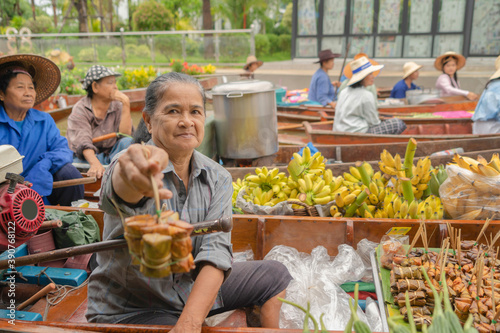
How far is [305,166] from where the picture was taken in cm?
313

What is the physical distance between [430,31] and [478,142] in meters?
10.0

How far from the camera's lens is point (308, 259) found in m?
2.50

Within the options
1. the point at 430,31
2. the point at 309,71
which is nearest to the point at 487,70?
the point at 430,31

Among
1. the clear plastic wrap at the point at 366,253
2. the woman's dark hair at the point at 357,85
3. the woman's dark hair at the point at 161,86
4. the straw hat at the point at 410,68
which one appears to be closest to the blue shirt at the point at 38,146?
the woman's dark hair at the point at 161,86

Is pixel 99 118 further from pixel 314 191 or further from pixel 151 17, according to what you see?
pixel 151 17

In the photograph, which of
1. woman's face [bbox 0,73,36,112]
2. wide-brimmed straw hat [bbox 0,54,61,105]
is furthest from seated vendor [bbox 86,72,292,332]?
wide-brimmed straw hat [bbox 0,54,61,105]

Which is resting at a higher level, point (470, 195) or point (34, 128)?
point (34, 128)

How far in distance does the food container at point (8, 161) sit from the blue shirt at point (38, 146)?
93 cm

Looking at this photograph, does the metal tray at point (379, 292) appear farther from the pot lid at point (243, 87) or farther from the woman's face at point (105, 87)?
the woman's face at point (105, 87)

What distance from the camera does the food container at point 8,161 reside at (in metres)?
1.98

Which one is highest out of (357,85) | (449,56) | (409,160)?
(449,56)

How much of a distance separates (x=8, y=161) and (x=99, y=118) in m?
2.44

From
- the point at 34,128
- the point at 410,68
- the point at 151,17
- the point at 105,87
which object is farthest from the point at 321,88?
the point at 151,17

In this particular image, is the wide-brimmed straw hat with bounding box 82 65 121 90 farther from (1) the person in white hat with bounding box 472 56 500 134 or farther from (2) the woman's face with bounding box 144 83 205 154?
(1) the person in white hat with bounding box 472 56 500 134
